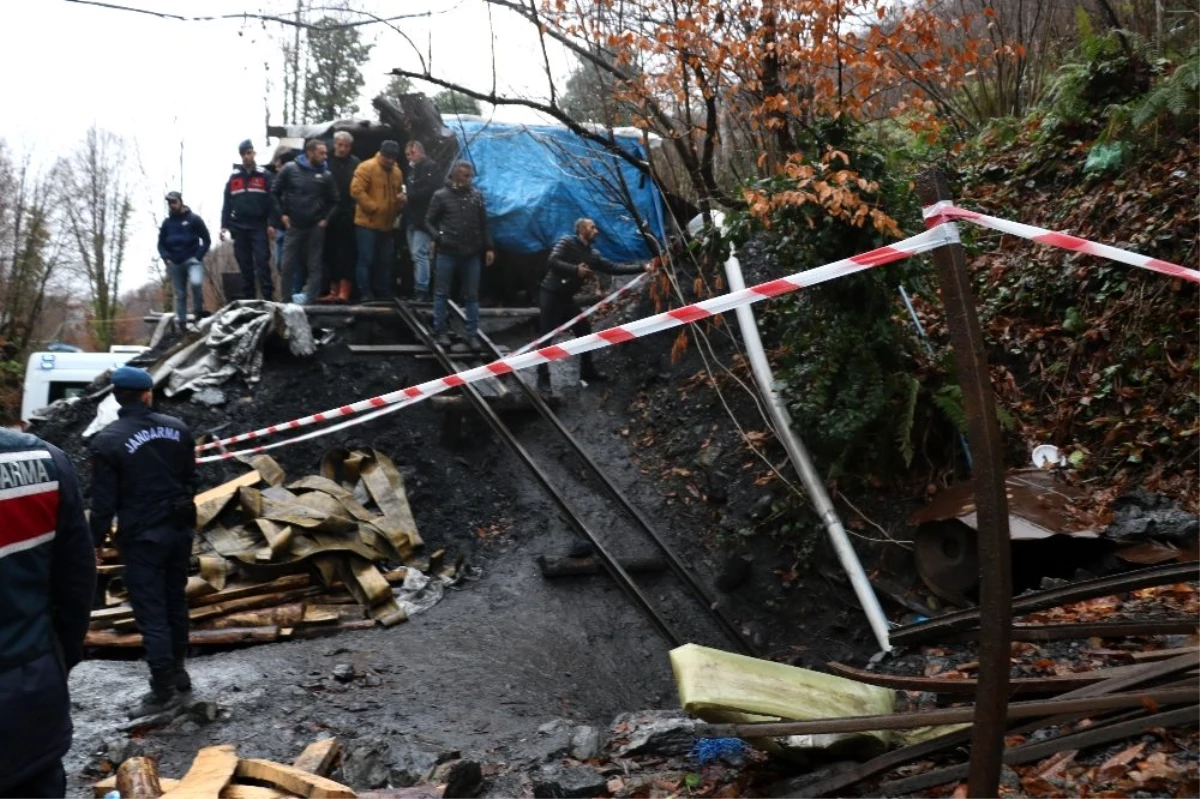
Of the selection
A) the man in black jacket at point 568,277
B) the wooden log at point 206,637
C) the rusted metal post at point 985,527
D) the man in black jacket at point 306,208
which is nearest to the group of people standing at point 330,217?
the man in black jacket at point 306,208

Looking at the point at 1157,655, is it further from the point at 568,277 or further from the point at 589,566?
the point at 568,277

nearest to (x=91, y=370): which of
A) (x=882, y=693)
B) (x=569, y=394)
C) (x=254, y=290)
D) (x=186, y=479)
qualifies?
(x=254, y=290)

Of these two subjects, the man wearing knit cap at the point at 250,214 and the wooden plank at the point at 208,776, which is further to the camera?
the man wearing knit cap at the point at 250,214

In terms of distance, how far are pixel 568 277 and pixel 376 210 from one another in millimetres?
3054

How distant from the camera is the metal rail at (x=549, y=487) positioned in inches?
320

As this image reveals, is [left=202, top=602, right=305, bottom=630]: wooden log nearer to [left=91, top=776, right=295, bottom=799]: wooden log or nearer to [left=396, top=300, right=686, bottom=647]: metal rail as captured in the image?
[left=396, top=300, right=686, bottom=647]: metal rail

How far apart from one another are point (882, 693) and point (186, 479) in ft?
15.0

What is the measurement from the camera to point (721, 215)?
11.0m

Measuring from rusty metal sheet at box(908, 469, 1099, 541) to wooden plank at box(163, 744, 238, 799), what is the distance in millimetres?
4538

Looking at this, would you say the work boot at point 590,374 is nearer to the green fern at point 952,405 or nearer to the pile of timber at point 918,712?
the green fern at point 952,405

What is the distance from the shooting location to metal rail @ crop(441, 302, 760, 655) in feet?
26.5

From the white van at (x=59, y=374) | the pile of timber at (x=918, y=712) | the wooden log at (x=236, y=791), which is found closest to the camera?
the pile of timber at (x=918, y=712)

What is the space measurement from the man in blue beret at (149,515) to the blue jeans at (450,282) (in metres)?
5.96

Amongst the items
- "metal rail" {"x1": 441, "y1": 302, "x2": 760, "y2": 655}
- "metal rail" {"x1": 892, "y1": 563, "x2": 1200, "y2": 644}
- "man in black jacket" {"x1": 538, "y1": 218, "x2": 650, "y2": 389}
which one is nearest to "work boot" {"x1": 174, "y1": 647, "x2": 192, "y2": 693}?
"metal rail" {"x1": 441, "y1": 302, "x2": 760, "y2": 655}
